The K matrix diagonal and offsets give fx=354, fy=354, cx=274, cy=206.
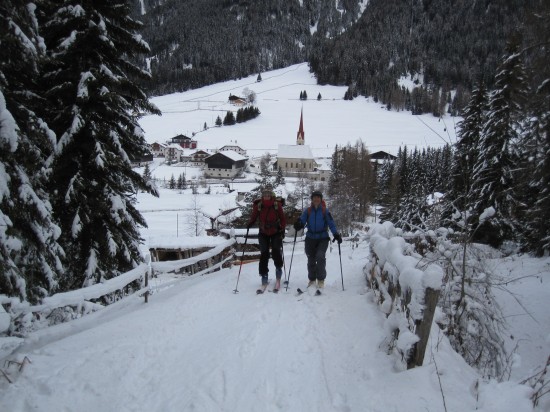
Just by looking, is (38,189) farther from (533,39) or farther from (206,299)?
(533,39)

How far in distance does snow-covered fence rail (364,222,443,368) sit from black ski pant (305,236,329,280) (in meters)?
1.20

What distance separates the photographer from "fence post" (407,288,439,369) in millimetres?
3154

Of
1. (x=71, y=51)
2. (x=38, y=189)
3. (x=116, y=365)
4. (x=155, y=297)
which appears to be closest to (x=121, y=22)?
(x=71, y=51)

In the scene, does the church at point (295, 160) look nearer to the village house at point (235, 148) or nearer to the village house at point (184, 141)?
the village house at point (235, 148)

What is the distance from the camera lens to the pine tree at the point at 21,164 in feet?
15.1

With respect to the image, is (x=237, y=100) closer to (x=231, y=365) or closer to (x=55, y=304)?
(x=55, y=304)

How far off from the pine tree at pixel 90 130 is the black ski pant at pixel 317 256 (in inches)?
191

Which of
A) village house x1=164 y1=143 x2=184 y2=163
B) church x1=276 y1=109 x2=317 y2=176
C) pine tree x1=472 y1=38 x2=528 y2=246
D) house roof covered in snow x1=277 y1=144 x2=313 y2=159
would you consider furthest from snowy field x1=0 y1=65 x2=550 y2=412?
village house x1=164 y1=143 x2=184 y2=163

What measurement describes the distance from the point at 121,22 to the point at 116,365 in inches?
335

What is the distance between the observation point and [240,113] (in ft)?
386

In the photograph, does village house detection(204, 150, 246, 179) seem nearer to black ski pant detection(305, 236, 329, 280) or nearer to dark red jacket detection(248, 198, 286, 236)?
dark red jacket detection(248, 198, 286, 236)

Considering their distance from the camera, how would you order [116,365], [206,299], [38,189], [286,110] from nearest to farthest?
[116,365]
[38,189]
[206,299]
[286,110]

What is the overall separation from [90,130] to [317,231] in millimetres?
5806

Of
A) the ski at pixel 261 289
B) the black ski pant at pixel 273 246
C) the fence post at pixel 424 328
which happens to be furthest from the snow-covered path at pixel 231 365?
the black ski pant at pixel 273 246
